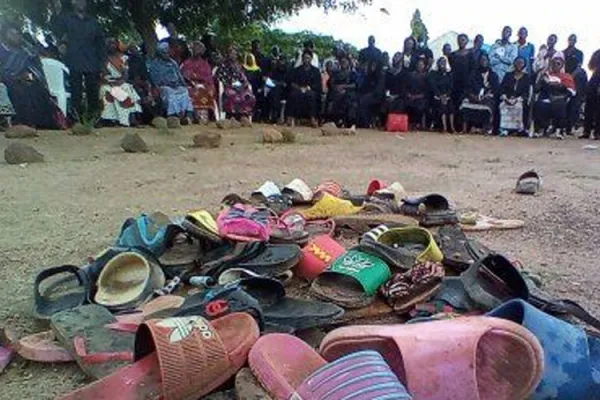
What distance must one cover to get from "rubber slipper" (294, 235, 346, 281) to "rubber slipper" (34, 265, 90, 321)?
0.66m

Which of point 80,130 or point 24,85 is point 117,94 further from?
point 80,130

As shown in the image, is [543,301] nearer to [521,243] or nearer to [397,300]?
[397,300]

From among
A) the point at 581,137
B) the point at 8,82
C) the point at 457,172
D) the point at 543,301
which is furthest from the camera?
the point at 581,137

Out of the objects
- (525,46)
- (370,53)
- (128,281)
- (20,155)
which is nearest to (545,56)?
(525,46)

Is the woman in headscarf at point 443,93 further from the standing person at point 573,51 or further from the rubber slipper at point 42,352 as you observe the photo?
the rubber slipper at point 42,352

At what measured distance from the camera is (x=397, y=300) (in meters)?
A: 1.78

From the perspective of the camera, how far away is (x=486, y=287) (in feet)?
5.74

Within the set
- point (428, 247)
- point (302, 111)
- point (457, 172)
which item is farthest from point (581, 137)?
point (428, 247)

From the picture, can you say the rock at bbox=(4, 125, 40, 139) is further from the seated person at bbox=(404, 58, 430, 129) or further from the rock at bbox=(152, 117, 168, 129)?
the seated person at bbox=(404, 58, 430, 129)

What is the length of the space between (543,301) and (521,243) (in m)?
1.06

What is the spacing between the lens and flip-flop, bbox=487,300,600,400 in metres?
1.27

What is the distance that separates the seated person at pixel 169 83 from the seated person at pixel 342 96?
2.36 metres

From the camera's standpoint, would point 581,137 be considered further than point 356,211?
Yes

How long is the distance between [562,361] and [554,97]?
28.6 feet
